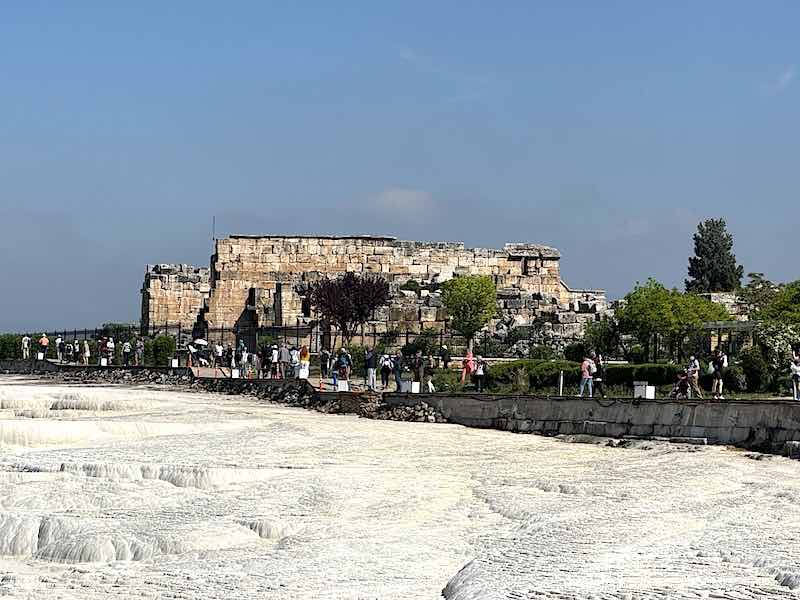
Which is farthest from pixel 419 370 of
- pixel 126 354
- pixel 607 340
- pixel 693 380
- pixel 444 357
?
pixel 126 354

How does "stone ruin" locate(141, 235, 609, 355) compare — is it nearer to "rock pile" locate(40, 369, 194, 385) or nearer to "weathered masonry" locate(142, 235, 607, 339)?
"weathered masonry" locate(142, 235, 607, 339)

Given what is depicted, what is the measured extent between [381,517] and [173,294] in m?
46.7

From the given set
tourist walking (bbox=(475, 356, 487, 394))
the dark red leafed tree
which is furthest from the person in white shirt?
tourist walking (bbox=(475, 356, 487, 394))

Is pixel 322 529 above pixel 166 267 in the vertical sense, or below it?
below

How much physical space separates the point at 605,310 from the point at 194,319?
18843 mm

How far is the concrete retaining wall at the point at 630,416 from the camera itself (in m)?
20.8

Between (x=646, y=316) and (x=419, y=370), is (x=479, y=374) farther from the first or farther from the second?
(x=646, y=316)

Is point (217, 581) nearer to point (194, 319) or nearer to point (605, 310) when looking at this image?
A: point (605, 310)

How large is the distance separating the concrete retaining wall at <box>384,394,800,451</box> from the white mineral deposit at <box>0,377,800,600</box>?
2.14 ft

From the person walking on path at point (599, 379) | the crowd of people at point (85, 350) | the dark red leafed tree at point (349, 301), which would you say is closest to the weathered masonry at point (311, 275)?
the crowd of people at point (85, 350)

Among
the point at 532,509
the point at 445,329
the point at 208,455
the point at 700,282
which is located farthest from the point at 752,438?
the point at 700,282

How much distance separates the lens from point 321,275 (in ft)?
194

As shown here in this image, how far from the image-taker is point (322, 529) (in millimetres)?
13984

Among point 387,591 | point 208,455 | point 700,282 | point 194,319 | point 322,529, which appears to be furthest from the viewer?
point 700,282
